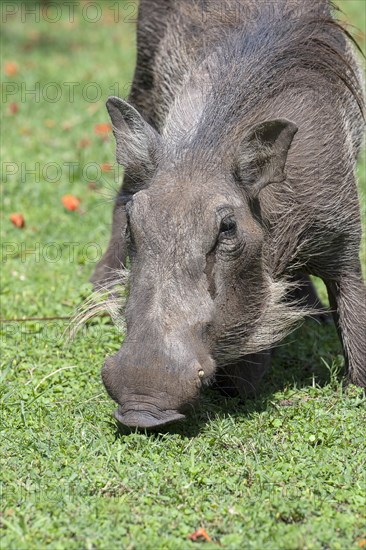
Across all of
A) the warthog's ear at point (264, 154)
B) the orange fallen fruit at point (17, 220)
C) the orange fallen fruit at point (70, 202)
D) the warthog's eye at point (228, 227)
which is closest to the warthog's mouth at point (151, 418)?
the warthog's eye at point (228, 227)

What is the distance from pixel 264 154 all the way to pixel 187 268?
633 mm

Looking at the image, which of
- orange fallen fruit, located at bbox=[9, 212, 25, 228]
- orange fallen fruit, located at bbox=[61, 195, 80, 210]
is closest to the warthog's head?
orange fallen fruit, located at bbox=[9, 212, 25, 228]

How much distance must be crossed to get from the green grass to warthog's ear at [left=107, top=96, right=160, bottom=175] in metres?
1.07

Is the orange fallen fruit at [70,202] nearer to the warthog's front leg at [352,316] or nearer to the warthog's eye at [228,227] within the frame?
the warthog's front leg at [352,316]

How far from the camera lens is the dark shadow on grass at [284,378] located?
4355 mm

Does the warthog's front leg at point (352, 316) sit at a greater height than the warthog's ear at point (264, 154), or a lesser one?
lesser

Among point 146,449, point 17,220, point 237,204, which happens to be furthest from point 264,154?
point 17,220

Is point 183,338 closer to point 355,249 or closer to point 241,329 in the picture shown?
point 241,329

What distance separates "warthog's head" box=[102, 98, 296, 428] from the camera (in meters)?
3.95

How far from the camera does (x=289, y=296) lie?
205 inches

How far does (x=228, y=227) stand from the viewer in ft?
14.0

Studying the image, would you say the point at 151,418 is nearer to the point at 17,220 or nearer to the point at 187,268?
the point at 187,268

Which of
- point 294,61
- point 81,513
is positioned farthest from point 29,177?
→ point 81,513

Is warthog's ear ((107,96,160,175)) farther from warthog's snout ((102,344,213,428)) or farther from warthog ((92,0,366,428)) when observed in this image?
warthog's snout ((102,344,213,428))
